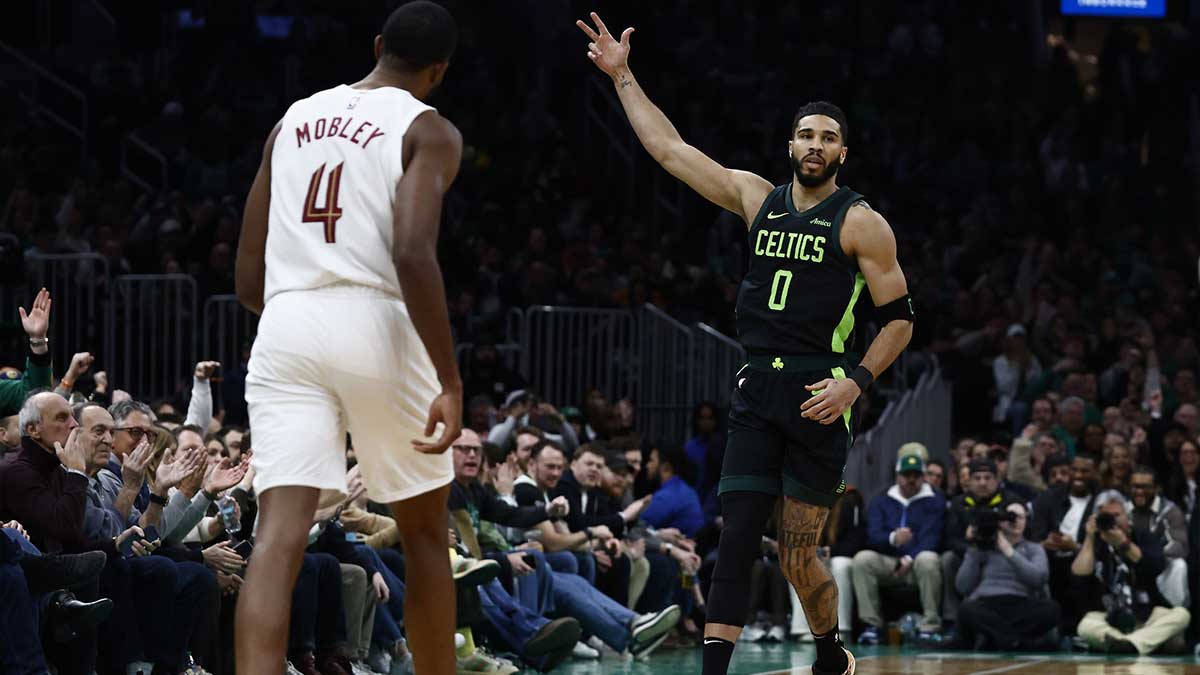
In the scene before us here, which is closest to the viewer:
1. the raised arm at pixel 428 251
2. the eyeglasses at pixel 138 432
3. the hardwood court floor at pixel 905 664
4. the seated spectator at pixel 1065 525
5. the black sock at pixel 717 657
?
the raised arm at pixel 428 251

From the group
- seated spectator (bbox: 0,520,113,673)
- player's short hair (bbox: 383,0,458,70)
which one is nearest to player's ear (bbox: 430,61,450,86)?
player's short hair (bbox: 383,0,458,70)

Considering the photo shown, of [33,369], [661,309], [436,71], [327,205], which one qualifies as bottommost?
[33,369]

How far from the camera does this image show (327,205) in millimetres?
5875

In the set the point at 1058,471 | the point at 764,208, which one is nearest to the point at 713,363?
the point at 1058,471

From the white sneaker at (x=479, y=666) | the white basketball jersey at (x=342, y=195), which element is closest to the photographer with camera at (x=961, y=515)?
the white sneaker at (x=479, y=666)

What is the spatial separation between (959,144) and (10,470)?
19.0 m

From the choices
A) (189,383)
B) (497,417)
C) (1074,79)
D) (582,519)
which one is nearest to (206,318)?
(189,383)

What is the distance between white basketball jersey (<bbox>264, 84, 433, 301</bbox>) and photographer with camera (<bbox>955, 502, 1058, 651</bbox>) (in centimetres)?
1027

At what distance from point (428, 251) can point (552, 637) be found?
6.66 m

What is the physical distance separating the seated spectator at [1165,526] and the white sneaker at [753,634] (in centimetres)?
308

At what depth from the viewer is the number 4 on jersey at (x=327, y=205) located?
19.2ft

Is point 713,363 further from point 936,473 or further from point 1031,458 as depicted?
point 1031,458

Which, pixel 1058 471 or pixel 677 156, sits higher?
pixel 677 156

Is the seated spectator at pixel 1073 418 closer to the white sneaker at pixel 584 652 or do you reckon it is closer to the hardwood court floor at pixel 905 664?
the hardwood court floor at pixel 905 664
